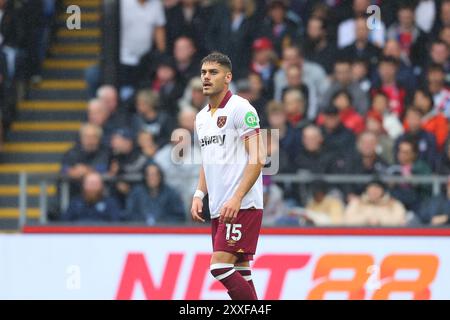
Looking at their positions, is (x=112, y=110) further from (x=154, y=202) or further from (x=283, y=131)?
(x=283, y=131)

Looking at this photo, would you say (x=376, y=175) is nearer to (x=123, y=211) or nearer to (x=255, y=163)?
(x=123, y=211)

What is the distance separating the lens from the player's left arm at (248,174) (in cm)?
1036

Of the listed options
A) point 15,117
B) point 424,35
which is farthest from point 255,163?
point 15,117

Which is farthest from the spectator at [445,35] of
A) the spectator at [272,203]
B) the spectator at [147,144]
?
the spectator at [147,144]

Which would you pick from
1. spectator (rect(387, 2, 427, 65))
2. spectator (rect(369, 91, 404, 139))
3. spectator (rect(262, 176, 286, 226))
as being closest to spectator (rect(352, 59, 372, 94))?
spectator (rect(369, 91, 404, 139))

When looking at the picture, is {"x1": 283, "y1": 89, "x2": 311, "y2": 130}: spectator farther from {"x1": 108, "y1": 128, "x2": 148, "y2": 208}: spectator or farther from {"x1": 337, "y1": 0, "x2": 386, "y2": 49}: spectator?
{"x1": 108, "y1": 128, "x2": 148, "y2": 208}: spectator

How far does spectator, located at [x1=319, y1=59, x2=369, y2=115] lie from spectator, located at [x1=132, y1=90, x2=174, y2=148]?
185 centimetres

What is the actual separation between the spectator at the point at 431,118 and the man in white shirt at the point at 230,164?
519cm

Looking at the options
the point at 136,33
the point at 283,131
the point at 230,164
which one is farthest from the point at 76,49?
the point at 230,164

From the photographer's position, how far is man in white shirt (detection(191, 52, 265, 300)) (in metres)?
10.6

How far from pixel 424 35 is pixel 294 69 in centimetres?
180

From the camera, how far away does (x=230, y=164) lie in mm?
10742

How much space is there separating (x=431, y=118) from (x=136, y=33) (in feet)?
12.8
